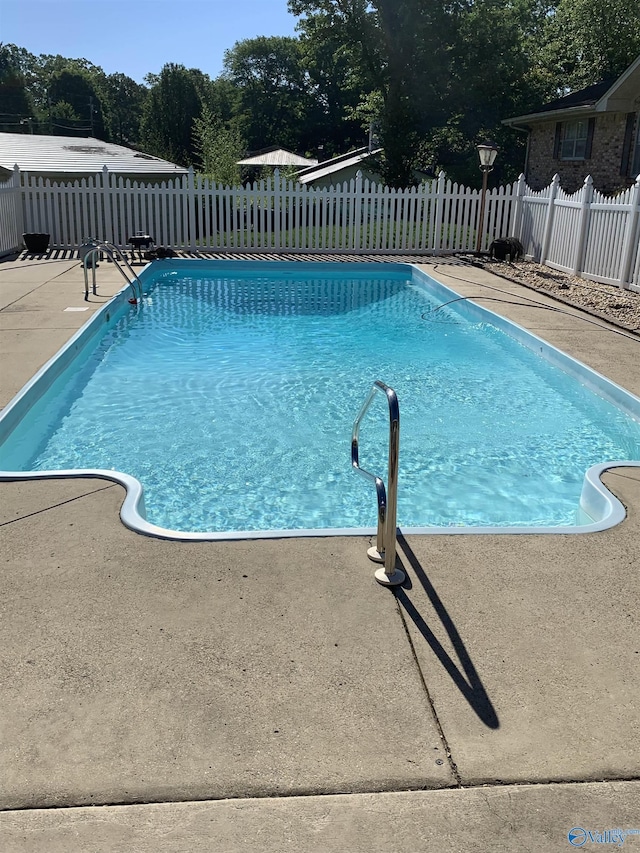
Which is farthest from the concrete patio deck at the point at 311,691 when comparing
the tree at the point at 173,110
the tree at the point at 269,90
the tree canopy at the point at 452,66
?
the tree at the point at 269,90

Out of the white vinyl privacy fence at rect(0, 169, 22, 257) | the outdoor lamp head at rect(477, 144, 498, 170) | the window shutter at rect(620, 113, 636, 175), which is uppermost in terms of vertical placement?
the window shutter at rect(620, 113, 636, 175)

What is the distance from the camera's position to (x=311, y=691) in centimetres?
246

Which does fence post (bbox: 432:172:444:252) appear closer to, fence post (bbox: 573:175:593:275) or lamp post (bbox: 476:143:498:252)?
lamp post (bbox: 476:143:498:252)

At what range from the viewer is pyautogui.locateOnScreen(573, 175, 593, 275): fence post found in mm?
11922

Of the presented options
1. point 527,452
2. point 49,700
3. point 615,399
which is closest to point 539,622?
point 49,700

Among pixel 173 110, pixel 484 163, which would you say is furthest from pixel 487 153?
pixel 173 110

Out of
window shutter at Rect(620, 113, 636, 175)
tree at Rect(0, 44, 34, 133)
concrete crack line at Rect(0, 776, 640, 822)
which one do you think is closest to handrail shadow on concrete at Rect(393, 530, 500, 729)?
concrete crack line at Rect(0, 776, 640, 822)

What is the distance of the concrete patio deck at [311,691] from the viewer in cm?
197

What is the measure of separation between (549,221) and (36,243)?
10.5 metres

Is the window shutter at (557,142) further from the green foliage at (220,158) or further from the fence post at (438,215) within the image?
the green foliage at (220,158)

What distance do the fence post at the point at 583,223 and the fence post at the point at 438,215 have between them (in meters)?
4.48

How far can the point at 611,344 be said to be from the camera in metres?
8.24

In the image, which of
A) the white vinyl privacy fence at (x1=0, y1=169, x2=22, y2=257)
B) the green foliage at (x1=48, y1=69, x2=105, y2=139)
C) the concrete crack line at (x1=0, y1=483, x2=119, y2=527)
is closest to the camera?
the concrete crack line at (x1=0, y1=483, x2=119, y2=527)

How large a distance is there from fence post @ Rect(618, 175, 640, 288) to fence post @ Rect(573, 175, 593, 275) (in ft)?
4.21
